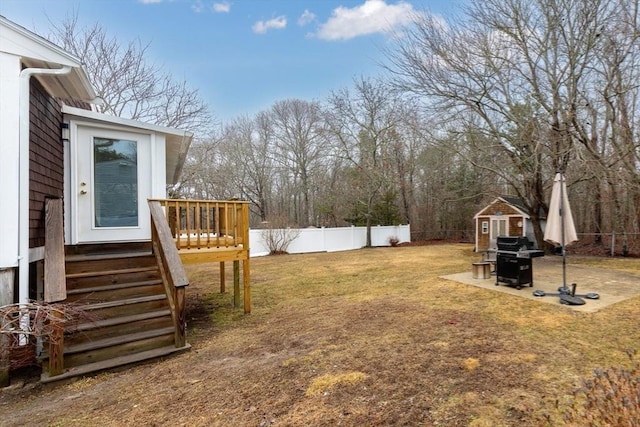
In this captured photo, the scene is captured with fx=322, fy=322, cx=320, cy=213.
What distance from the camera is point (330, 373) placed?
3.07 meters

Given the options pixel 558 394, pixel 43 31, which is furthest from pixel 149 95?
pixel 558 394

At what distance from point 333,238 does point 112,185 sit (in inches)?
473

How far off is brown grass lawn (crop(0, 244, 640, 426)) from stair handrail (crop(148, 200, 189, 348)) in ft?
1.17

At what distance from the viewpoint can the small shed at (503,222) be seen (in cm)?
1311

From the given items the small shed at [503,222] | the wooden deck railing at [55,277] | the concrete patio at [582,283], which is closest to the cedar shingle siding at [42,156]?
the wooden deck railing at [55,277]

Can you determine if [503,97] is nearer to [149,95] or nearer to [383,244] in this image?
[383,244]

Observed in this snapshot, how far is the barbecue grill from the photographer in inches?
244

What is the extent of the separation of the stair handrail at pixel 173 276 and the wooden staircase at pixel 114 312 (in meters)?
0.07

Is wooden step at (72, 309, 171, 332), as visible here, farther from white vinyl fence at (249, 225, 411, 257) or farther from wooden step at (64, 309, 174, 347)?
white vinyl fence at (249, 225, 411, 257)

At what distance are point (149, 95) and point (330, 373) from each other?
16201 millimetres

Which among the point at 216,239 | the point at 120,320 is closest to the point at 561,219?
the point at 216,239

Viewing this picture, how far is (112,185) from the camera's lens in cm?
494

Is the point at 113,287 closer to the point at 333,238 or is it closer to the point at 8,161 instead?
the point at 8,161

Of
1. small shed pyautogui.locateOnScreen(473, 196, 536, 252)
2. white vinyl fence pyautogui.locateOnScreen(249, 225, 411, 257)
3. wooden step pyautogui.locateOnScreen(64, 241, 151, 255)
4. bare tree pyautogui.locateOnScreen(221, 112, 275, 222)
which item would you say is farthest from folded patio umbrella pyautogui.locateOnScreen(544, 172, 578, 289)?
bare tree pyautogui.locateOnScreen(221, 112, 275, 222)
